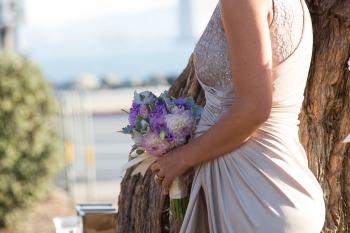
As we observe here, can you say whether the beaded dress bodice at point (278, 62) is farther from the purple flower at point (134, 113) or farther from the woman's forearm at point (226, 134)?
the purple flower at point (134, 113)

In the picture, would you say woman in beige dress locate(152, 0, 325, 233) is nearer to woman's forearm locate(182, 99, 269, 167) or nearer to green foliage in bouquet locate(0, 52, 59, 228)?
woman's forearm locate(182, 99, 269, 167)

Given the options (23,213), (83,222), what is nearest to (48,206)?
(23,213)

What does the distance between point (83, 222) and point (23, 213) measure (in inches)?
176

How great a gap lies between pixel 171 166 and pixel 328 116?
1212 mm

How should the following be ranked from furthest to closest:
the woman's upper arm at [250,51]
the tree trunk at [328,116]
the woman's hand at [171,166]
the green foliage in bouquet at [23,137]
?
the green foliage in bouquet at [23,137]
the tree trunk at [328,116]
the woman's hand at [171,166]
the woman's upper arm at [250,51]

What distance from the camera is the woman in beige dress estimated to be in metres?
2.64

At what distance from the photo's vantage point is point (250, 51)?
2611mm

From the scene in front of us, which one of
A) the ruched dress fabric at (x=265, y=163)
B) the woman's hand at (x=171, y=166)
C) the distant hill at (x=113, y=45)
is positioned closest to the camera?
the ruched dress fabric at (x=265, y=163)

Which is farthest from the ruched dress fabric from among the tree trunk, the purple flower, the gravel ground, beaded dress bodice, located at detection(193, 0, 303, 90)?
the gravel ground

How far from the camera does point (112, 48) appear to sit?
63375 millimetres

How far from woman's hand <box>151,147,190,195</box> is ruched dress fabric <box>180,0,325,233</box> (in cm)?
6

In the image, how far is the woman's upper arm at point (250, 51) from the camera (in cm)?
261

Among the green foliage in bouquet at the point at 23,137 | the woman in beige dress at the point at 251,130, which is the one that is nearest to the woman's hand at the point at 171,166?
the woman in beige dress at the point at 251,130

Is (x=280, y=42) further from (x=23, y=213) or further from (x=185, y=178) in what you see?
(x=23, y=213)
